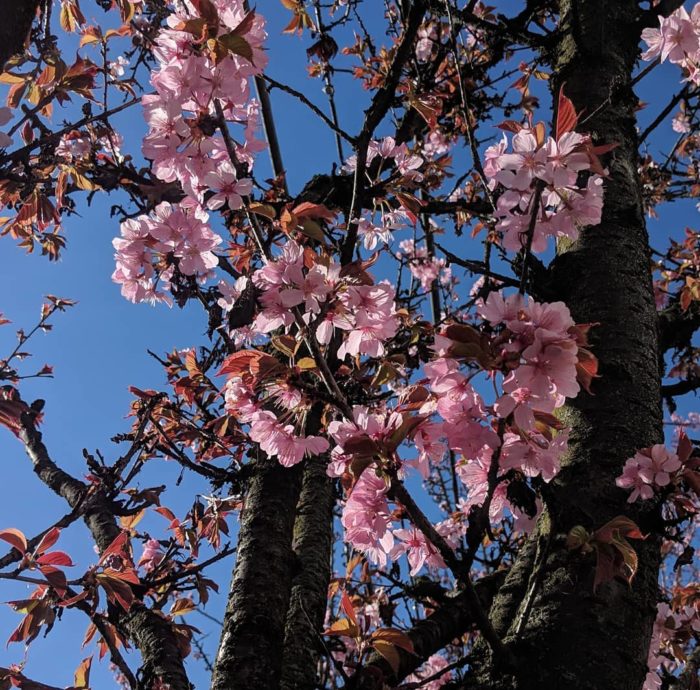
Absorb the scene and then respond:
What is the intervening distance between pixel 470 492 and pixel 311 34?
214 centimetres

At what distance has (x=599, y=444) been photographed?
1220 mm

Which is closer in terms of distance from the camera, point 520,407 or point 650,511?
point 520,407

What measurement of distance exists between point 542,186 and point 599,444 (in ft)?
1.72

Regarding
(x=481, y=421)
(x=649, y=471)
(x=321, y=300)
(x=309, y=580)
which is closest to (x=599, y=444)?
(x=649, y=471)

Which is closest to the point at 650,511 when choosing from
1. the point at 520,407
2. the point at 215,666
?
the point at 520,407

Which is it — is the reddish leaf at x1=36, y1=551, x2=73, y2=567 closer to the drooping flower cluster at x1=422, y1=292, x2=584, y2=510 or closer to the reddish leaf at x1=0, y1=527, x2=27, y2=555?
the reddish leaf at x1=0, y1=527, x2=27, y2=555

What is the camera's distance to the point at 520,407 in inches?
36.1

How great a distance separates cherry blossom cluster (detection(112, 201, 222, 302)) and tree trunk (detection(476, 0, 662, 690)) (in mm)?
834

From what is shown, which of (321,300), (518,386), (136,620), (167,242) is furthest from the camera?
(136,620)

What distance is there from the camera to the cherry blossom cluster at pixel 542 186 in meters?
1.02

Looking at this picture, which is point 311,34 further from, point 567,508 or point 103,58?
point 567,508

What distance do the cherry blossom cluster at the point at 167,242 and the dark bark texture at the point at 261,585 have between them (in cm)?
53

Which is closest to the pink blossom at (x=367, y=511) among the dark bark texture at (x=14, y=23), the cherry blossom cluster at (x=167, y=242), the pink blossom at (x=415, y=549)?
the pink blossom at (x=415, y=549)

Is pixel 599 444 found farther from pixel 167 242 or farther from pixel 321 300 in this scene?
pixel 167 242
